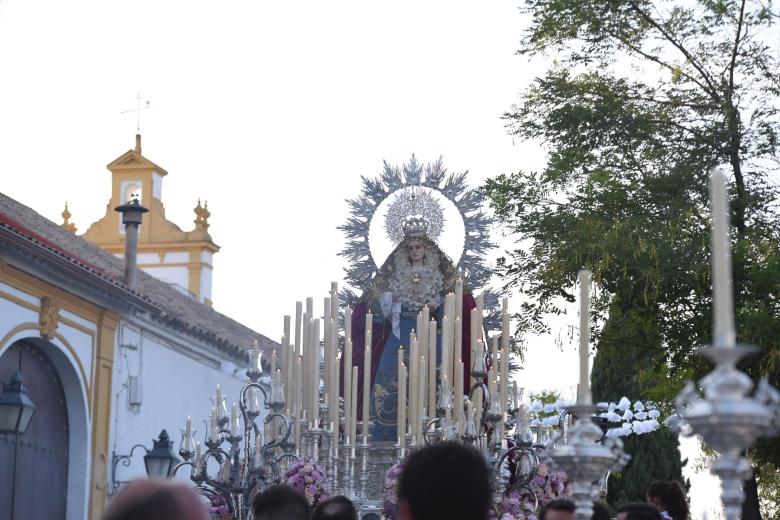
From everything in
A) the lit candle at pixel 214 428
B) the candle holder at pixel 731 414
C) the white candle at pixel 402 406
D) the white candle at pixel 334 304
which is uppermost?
the white candle at pixel 334 304

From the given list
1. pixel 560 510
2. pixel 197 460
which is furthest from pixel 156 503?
pixel 197 460

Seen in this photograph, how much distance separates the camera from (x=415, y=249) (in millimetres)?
13227

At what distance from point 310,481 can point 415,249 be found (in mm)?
4185

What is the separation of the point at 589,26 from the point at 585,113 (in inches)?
45.8

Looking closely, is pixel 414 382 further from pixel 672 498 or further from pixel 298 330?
pixel 672 498

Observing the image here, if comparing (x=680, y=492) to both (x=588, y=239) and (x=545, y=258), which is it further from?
(x=545, y=258)

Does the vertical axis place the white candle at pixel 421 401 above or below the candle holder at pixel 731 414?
above

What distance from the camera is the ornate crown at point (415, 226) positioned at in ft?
43.0

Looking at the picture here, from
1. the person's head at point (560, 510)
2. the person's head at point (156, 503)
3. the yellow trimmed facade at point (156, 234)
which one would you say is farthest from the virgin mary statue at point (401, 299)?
the yellow trimmed facade at point (156, 234)

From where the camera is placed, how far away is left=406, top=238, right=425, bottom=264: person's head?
13.2 m

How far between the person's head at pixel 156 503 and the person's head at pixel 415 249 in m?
10.5

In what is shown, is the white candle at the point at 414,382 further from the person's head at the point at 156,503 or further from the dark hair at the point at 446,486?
the person's head at the point at 156,503

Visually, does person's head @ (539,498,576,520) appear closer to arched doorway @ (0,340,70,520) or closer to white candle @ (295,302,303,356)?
white candle @ (295,302,303,356)

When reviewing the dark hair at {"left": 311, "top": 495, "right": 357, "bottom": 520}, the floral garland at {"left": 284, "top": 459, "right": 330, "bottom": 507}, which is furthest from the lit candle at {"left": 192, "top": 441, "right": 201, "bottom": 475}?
the dark hair at {"left": 311, "top": 495, "right": 357, "bottom": 520}
